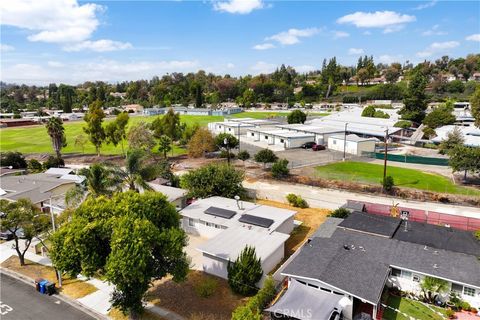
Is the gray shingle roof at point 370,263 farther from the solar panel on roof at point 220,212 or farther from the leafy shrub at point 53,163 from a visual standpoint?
the leafy shrub at point 53,163

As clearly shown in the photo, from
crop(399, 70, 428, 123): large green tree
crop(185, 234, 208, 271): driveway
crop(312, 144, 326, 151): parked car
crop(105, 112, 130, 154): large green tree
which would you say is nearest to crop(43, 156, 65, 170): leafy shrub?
crop(105, 112, 130, 154): large green tree

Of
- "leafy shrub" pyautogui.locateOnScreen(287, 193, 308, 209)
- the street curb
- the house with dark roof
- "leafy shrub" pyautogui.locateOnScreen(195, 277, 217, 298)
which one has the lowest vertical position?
the street curb

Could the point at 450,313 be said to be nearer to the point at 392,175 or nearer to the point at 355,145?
the point at 392,175

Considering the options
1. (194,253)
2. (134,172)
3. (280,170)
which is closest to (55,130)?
(134,172)

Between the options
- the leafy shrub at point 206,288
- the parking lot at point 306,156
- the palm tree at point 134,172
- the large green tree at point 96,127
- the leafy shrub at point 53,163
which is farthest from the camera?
the large green tree at point 96,127

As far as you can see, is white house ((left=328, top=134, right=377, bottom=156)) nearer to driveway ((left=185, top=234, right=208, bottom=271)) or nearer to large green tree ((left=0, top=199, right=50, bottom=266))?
driveway ((left=185, top=234, right=208, bottom=271))

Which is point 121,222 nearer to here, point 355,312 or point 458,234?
point 355,312

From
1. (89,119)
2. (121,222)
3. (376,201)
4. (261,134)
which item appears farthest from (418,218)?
(89,119)

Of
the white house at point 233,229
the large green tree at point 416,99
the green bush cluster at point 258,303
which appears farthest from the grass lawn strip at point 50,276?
the large green tree at point 416,99
